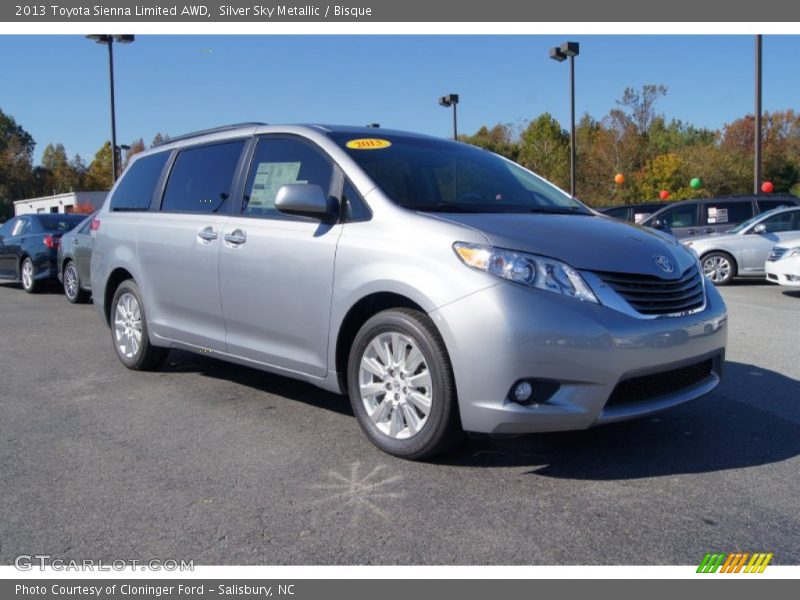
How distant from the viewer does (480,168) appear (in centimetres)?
497

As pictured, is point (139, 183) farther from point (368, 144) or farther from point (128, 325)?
point (368, 144)

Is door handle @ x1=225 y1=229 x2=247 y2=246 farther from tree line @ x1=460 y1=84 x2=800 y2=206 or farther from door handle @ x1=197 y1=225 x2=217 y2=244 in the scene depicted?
tree line @ x1=460 y1=84 x2=800 y2=206

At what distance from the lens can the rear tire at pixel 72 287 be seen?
460 inches

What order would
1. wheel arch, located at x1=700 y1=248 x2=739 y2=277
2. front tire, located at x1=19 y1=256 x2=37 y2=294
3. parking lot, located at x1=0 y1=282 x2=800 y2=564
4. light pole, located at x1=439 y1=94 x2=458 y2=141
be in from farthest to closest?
light pole, located at x1=439 y1=94 x2=458 y2=141, wheel arch, located at x1=700 y1=248 x2=739 y2=277, front tire, located at x1=19 y1=256 x2=37 y2=294, parking lot, located at x1=0 y1=282 x2=800 y2=564

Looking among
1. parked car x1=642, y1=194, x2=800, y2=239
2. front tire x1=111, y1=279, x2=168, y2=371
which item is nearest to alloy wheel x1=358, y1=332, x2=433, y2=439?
front tire x1=111, y1=279, x2=168, y2=371

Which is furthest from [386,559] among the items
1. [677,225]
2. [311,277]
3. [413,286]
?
[677,225]

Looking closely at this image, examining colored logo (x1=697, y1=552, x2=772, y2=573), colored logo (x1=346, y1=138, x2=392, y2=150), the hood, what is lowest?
colored logo (x1=697, y1=552, x2=772, y2=573)

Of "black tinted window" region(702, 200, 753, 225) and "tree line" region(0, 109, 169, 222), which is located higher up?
"tree line" region(0, 109, 169, 222)

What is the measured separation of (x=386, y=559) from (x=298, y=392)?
9.00ft

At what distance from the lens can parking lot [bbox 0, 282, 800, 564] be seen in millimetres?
2930

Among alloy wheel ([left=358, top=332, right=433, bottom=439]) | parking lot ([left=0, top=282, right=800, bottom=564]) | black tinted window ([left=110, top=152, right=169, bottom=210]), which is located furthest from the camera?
black tinted window ([left=110, top=152, right=169, bottom=210])

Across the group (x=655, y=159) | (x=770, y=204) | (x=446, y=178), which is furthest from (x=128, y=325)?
(x=655, y=159)

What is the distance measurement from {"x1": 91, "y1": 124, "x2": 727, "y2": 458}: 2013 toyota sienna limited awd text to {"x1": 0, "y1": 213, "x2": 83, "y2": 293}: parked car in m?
8.76

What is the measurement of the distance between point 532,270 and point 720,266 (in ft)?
39.3
